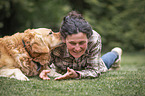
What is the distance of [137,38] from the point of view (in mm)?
12742

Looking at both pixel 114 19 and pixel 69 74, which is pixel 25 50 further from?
pixel 114 19

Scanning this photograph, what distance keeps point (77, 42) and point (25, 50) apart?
95cm

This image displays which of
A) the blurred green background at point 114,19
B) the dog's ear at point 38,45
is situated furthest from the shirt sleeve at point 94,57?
the blurred green background at point 114,19

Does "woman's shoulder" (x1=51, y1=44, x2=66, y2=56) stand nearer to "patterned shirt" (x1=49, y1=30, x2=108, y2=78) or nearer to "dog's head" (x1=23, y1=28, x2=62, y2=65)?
"patterned shirt" (x1=49, y1=30, x2=108, y2=78)

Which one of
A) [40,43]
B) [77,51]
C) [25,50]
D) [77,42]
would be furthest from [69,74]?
[25,50]

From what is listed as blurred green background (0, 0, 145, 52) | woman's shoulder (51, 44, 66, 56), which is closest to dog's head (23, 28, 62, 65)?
woman's shoulder (51, 44, 66, 56)

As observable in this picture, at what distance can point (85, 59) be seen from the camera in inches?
135

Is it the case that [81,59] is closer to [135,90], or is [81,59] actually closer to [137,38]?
[135,90]

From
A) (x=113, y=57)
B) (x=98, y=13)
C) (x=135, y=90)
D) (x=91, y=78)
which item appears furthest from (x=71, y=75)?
(x=98, y=13)

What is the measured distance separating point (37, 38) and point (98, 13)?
33.9 ft

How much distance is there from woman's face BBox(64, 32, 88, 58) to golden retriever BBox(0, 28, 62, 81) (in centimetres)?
24

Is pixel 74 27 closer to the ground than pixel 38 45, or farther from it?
farther from it

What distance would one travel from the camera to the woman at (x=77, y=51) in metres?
2.98

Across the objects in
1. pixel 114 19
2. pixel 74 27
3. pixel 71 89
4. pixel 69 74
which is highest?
pixel 114 19
